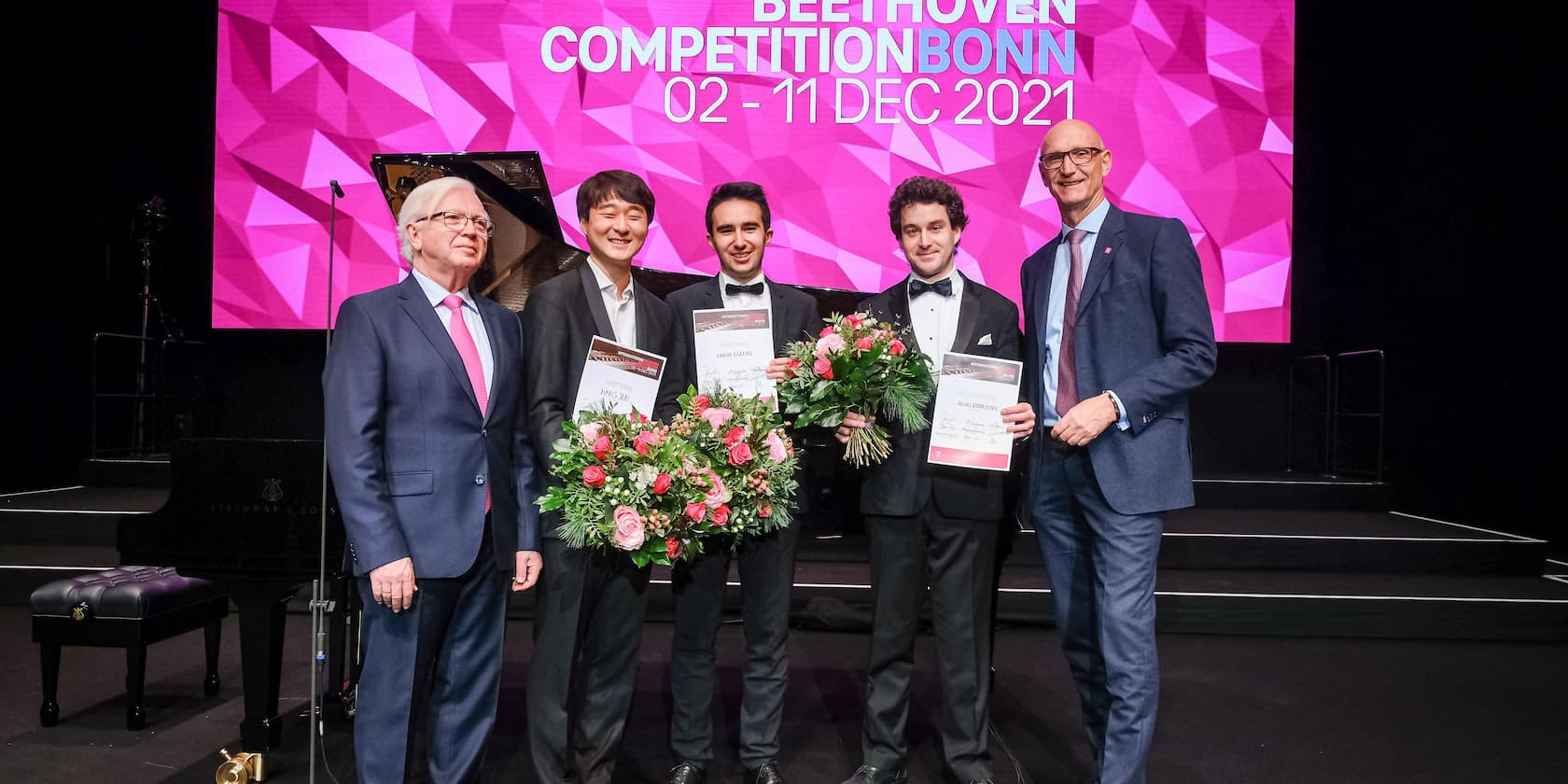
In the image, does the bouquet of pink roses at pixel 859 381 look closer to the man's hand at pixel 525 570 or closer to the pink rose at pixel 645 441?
the pink rose at pixel 645 441

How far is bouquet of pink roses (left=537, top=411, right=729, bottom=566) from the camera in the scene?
7.74 ft

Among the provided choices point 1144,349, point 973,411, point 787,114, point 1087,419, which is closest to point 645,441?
point 973,411

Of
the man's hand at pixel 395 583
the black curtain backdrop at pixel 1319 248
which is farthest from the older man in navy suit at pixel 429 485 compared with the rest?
the black curtain backdrop at pixel 1319 248

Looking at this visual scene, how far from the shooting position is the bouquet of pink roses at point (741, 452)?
8.11 feet

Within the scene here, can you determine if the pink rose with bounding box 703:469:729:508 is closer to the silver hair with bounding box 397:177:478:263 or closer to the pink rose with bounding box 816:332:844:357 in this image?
the pink rose with bounding box 816:332:844:357

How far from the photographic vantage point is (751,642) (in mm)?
2824

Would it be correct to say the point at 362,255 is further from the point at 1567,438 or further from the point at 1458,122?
the point at 1567,438

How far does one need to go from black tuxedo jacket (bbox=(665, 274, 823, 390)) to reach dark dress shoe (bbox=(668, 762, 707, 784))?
118 centimetres

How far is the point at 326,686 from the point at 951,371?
2.72m

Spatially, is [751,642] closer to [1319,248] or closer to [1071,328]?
[1071,328]

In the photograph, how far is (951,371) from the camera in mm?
2617

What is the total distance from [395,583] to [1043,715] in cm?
263

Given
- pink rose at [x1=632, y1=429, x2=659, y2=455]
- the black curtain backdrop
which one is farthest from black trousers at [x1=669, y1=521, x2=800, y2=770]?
the black curtain backdrop

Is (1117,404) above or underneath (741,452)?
above
